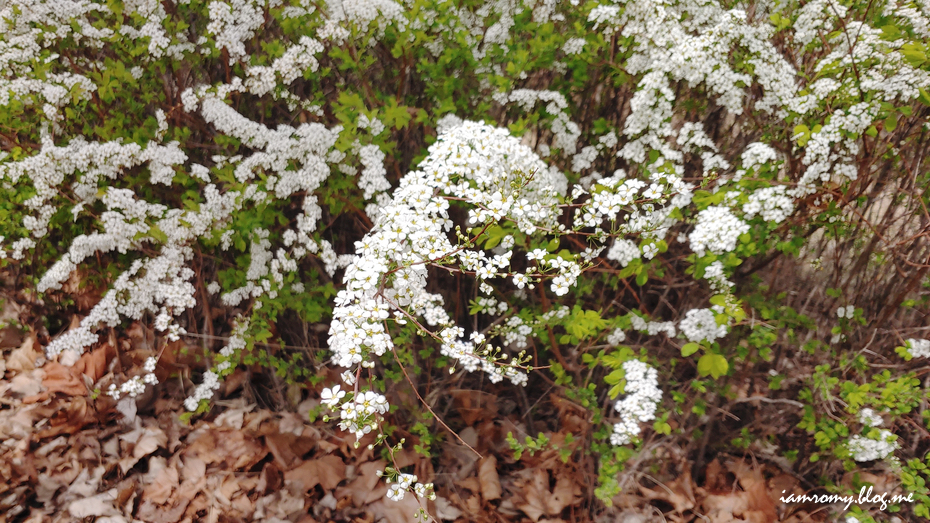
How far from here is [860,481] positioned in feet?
8.30

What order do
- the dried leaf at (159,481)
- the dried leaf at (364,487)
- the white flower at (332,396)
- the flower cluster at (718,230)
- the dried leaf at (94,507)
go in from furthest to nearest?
1. the dried leaf at (364,487)
2. the dried leaf at (159,481)
3. the dried leaf at (94,507)
4. the flower cluster at (718,230)
5. the white flower at (332,396)

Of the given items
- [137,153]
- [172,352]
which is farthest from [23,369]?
[137,153]

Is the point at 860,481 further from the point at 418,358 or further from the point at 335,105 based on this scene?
the point at 335,105

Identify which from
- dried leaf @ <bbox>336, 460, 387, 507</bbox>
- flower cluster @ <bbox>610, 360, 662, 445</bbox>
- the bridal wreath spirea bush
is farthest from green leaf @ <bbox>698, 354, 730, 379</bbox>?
dried leaf @ <bbox>336, 460, 387, 507</bbox>

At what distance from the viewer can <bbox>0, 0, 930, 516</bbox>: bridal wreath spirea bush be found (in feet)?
6.91

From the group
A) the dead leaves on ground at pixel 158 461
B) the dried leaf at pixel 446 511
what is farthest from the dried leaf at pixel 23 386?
the dried leaf at pixel 446 511

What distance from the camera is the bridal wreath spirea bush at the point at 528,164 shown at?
6.91 feet

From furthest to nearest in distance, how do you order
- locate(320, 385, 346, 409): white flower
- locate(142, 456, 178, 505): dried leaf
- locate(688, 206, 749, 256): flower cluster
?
locate(142, 456, 178, 505): dried leaf, locate(688, 206, 749, 256): flower cluster, locate(320, 385, 346, 409): white flower

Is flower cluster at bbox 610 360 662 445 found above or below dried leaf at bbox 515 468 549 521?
above

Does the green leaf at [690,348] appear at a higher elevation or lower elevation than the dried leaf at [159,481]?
higher

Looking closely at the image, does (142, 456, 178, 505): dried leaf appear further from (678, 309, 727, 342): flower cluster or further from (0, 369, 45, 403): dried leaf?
(678, 309, 727, 342): flower cluster

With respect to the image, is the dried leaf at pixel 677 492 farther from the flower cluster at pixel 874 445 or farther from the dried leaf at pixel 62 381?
the dried leaf at pixel 62 381

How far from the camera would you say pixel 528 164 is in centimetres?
187

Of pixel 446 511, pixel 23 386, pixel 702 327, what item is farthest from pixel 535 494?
pixel 23 386
